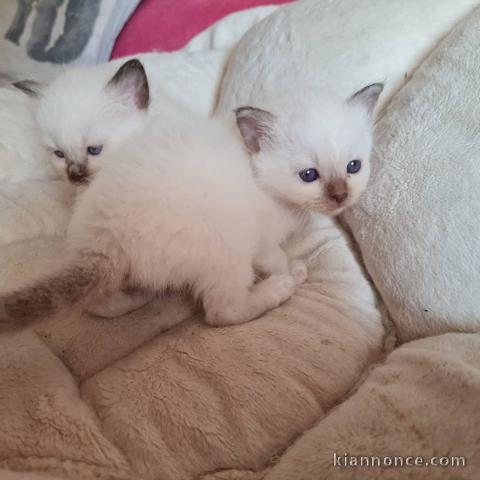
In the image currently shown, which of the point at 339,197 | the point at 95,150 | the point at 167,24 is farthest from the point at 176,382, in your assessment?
the point at 167,24

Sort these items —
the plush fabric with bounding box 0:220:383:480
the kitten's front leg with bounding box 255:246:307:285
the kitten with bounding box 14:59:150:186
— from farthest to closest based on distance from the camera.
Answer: the kitten with bounding box 14:59:150:186 → the kitten's front leg with bounding box 255:246:307:285 → the plush fabric with bounding box 0:220:383:480

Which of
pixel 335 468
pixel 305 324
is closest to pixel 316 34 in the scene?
pixel 305 324

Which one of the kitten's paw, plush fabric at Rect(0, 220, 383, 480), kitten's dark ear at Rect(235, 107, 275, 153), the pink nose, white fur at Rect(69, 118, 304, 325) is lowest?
plush fabric at Rect(0, 220, 383, 480)

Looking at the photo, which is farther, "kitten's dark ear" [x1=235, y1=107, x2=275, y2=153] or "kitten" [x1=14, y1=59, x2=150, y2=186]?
"kitten" [x1=14, y1=59, x2=150, y2=186]

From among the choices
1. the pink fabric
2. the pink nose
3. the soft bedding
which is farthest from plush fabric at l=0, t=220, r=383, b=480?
the pink fabric

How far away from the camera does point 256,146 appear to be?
1.26 metres

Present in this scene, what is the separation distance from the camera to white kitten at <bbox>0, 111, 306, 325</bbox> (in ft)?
3.24

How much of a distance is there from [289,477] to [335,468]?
2.9 inches

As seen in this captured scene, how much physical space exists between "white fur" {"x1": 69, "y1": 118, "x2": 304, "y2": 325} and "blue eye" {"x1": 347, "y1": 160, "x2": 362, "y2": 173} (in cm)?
20

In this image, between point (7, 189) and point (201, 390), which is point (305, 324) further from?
point (7, 189)

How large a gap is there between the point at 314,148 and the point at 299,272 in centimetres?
29

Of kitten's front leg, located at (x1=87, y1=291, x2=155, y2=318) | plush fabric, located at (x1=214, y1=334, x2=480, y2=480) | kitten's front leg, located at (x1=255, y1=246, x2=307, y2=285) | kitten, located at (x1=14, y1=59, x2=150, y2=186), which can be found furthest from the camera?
kitten, located at (x1=14, y1=59, x2=150, y2=186)

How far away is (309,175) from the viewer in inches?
47.9

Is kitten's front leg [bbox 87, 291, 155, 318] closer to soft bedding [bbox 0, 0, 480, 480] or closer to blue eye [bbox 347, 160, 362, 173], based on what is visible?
soft bedding [bbox 0, 0, 480, 480]
